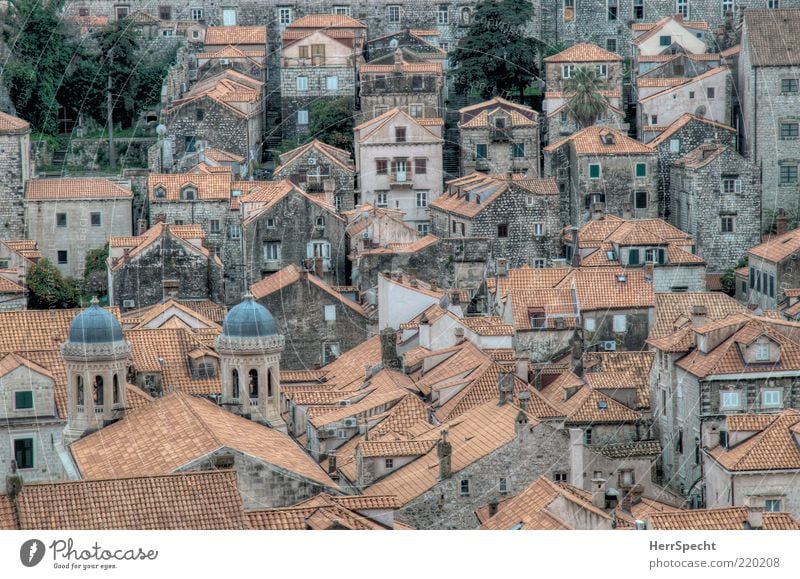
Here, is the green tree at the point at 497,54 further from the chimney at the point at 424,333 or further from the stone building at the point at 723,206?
the chimney at the point at 424,333

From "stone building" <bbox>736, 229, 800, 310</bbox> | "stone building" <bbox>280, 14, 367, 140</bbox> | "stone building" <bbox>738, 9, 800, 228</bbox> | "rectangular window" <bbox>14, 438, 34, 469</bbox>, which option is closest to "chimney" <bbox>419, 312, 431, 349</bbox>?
"stone building" <bbox>736, 229, 800, 310</bbox>

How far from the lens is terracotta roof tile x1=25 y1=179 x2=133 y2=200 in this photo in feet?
267

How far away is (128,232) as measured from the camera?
3184 inches

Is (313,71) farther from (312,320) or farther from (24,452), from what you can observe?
(24,452)

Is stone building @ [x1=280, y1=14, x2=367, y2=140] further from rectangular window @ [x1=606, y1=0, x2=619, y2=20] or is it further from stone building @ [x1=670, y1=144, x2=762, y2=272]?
stone building @ [x1=670, y1=144, x2=762, y2=272]

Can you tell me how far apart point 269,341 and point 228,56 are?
38.2m

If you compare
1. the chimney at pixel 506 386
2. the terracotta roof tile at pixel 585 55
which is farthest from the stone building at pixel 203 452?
the terracotta roof tile at pixel 585 55

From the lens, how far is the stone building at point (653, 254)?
73875 mm

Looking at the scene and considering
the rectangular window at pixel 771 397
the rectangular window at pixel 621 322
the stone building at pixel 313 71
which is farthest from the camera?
the stone building at pixel 313 71

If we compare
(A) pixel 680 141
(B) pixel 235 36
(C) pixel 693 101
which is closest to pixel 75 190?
(B) pixel 235 36

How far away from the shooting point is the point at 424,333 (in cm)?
6819

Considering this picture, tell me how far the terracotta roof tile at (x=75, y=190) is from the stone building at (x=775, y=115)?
1904 centimetres
